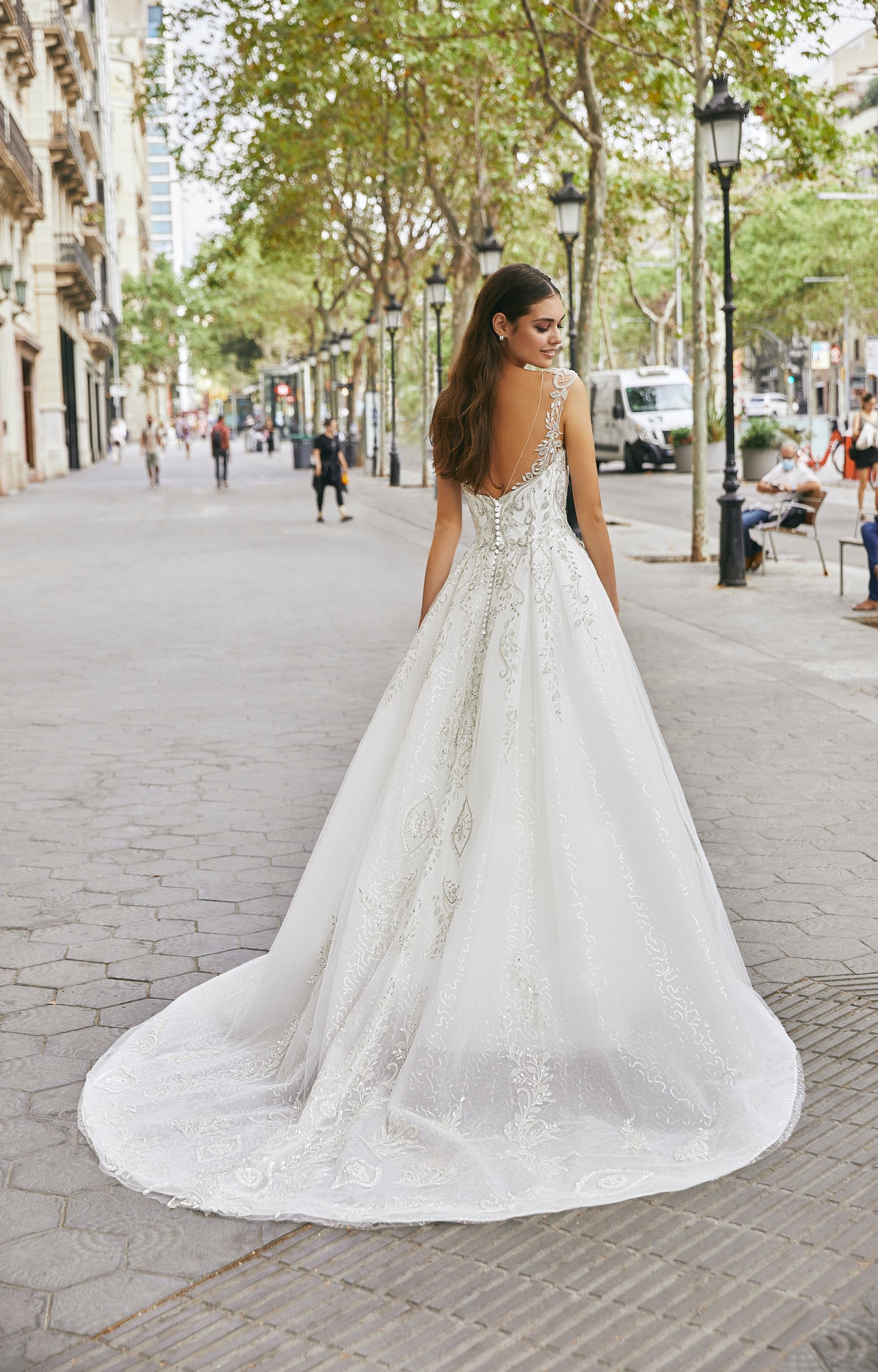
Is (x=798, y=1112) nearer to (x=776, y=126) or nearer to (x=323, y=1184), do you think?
(x=323, y=1184)

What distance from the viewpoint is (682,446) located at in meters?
33.5

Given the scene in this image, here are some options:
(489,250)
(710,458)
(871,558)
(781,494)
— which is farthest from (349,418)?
(871,558)

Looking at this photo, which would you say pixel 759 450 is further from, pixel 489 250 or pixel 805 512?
pixel 805 512

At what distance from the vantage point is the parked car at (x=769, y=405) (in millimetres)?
65750

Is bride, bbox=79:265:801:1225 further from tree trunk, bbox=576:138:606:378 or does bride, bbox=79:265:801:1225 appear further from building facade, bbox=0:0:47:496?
building facade, bbox=0:0:47:496

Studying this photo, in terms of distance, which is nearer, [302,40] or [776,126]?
[776,126]

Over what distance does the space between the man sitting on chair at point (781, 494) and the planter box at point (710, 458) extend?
56.7 feet

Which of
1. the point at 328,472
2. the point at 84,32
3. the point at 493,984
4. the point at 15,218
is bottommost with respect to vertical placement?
the point at 493,984

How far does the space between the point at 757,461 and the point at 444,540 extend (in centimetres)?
2642

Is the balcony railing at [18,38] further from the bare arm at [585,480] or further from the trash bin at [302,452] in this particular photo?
the bare arm at [585,480]

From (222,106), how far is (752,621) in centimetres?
2344

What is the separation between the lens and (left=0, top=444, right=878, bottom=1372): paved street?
2611 millimetres

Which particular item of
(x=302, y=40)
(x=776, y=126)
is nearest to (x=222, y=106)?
(x=302, y=40)

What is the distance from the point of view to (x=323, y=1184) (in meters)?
3.06
